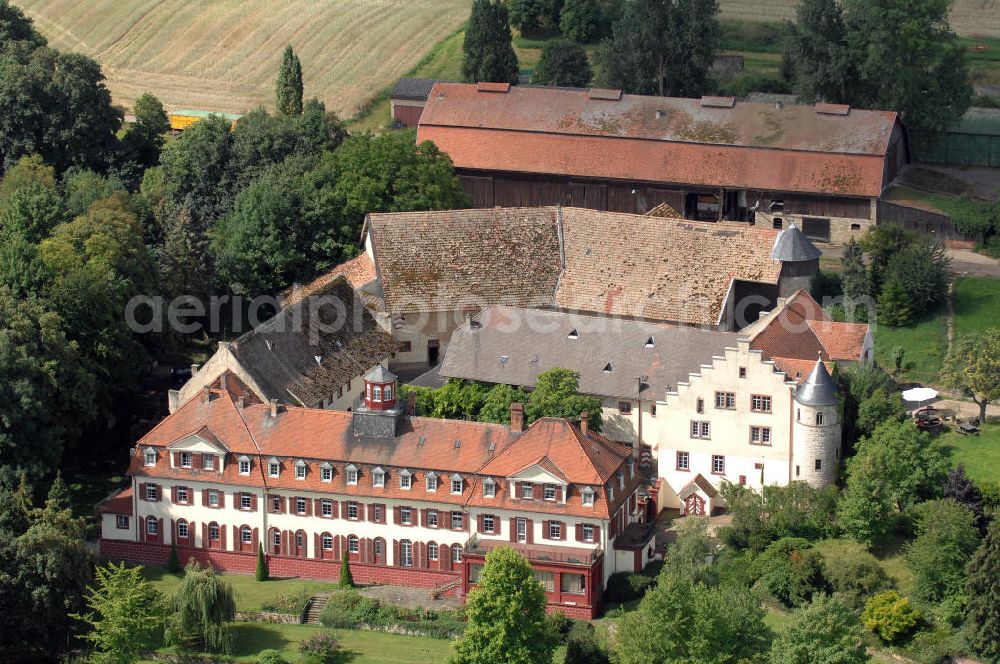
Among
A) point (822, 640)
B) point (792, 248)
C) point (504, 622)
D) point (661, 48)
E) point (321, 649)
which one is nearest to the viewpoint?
point (822, 640)

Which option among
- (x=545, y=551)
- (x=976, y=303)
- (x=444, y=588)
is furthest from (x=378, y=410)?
(x=976, y=303)

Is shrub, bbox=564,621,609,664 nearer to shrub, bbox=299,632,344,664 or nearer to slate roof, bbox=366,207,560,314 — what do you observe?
shrub, bbox=299,632,344,664

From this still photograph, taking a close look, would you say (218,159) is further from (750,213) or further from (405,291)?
(750,213)

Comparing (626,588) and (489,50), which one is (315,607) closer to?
(626,588)

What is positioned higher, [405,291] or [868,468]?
[405,291]

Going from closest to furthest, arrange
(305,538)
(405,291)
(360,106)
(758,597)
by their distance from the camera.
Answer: (758,597) < (305,538) < (405,291) < (360,106)

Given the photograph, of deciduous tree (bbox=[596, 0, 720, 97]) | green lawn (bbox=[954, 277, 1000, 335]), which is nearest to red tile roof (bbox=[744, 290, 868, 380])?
green lawn (bbox=[954, 277, 1000, 335])

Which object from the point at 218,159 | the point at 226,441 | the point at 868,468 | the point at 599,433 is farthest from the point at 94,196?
the point at 868,468
